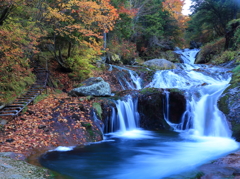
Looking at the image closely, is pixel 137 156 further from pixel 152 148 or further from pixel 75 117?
pixel 75 117

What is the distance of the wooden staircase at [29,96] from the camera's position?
7.32 metres

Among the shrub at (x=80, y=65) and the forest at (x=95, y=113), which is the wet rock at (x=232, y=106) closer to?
the forest at (x=95, y=113)

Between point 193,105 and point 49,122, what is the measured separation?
22.2 feet

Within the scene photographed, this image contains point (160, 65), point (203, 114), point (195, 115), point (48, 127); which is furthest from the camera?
point (160, 65)

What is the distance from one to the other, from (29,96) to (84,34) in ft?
15.8

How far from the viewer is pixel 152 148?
7.25 meters

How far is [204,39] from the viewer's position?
1309 inches

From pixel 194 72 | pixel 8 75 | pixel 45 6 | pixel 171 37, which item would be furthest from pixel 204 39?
pixel 8 75

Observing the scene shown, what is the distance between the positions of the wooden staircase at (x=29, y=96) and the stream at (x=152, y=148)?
2597 millimetres

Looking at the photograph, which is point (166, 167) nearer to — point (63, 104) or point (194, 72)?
point (63, 104)

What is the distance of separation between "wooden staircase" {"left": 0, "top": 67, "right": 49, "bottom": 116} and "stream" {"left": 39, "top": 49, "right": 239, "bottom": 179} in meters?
2.60

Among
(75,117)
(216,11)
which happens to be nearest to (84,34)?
(75,117)

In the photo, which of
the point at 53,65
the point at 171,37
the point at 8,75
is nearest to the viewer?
the point at 8,75

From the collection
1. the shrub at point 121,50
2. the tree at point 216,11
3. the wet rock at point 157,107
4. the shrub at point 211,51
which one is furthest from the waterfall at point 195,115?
the tree at point 216,11
